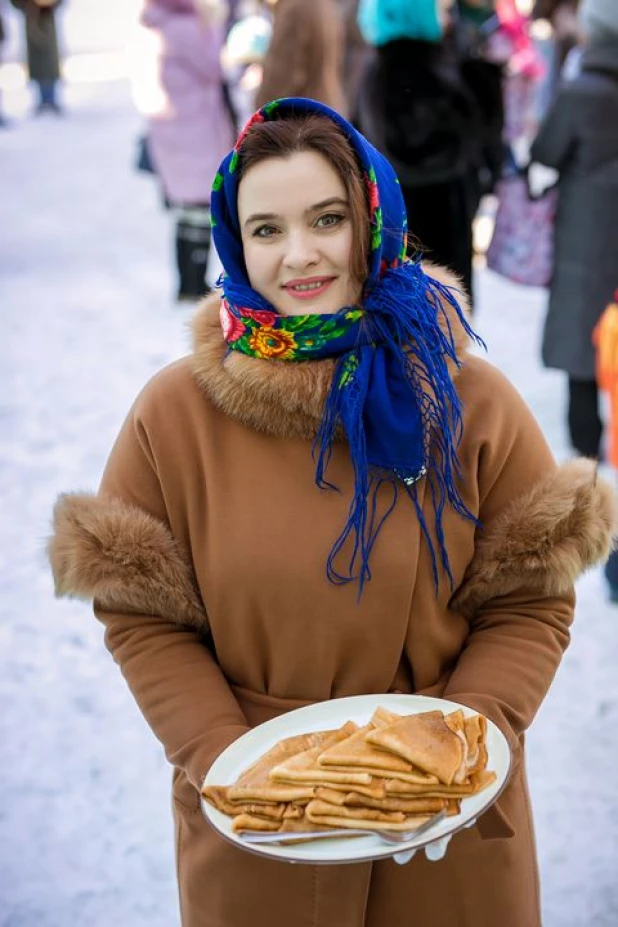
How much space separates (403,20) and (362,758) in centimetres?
358

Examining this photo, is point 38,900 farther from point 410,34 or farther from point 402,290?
point 410,34

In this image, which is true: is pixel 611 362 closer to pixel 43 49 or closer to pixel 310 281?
pixel 310 281

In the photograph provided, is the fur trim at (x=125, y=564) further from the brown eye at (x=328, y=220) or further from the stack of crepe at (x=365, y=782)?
the brown eye at (x=328, y=220)

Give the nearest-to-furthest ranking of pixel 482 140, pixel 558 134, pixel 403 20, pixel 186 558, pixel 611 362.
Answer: pixel 186 558 < pixel 611 362 < pixel 558 134 < pixel 403 20 < pixel 482 140

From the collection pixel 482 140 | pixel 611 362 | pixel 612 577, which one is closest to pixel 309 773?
pixel 611 362

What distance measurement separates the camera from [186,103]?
5.97m

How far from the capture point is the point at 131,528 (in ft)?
5.26

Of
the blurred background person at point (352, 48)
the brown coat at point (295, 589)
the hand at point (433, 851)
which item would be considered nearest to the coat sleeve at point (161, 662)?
the brown coat at point (295, 589)

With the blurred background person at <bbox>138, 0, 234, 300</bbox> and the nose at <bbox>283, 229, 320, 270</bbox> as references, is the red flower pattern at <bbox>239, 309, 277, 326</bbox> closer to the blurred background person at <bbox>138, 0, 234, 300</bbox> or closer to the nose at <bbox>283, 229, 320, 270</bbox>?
the nose at <bbox>283, 229, 320, 270</bbox>

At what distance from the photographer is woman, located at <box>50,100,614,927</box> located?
1.55m

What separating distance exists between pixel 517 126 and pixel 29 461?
374 centimetres

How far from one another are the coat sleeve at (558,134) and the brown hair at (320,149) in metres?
2.71

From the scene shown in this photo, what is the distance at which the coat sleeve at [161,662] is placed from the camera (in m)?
1.57

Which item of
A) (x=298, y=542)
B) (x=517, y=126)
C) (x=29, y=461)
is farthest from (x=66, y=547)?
(x=517, y=126)
